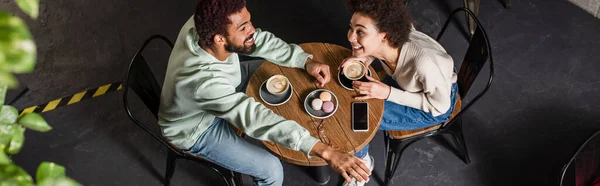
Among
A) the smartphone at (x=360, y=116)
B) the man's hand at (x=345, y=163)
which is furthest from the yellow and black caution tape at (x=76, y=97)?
the man's hand at (x=345, y=163)

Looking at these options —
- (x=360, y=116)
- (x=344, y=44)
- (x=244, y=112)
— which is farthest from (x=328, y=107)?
(x=344, y=44)

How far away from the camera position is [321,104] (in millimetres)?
2621

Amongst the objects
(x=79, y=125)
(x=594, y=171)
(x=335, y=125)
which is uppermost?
(x=335, y=125)

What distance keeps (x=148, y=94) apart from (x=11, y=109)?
195cm

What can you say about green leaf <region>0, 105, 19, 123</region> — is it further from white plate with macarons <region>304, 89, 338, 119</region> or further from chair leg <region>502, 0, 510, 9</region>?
chair leg <region>502, 0, 510, 9</region>

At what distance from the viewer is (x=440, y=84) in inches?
101

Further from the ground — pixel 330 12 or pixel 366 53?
pixel 366 53

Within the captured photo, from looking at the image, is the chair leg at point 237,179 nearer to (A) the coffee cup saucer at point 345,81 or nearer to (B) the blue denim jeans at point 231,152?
(B) the blue denim jeans at point 231,152

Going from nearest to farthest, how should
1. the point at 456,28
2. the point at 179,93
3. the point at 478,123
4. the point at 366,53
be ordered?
the point at 179,93 < the point at 366,53 < the point at 478,123 < the point at 456,28

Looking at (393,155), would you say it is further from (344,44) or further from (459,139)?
(344,44)

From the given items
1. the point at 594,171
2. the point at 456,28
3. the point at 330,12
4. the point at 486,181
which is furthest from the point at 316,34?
the point at 594,171

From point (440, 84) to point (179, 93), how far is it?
1311 millimetres

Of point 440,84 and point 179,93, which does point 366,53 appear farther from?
point 179,93

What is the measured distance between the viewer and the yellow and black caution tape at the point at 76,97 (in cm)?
380
